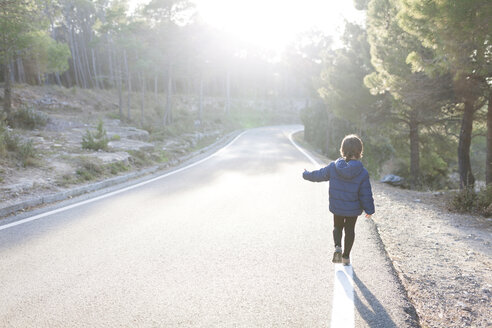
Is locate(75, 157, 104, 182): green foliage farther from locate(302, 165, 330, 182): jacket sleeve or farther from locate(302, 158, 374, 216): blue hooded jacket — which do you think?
locate(302, 158, 374, 216): blue hooded jacket

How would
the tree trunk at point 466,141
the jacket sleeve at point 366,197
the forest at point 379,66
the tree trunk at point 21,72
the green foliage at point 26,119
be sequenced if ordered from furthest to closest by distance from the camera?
1. the tree trunk at point 21,72
2. the green foliage at point 26,119
3. the tree trunk at point 466,141
4. the forest at point 379,66
5. the jacket sleeve at point 366,197

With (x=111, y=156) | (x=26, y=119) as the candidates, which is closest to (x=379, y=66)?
(x=111, y=156)

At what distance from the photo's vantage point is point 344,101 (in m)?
16.2

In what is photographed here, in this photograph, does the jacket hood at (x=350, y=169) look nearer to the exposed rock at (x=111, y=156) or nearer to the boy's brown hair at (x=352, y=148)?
the boy's brown hair at (x=352, y=148)

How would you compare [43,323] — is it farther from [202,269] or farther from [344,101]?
[344,101]

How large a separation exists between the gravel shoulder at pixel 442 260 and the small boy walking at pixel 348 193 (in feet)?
2.35

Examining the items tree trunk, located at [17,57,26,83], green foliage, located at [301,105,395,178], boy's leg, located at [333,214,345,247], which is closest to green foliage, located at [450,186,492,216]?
boy's leg, located at [333,214,345,247]

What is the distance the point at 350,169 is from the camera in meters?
4.00

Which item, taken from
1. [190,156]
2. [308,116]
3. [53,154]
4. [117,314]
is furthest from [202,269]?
[308,116]

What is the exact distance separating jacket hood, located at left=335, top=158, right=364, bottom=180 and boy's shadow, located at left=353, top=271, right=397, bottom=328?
1203 millimetres

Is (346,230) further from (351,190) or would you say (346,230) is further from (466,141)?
(466,141)

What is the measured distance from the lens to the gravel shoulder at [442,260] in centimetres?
312

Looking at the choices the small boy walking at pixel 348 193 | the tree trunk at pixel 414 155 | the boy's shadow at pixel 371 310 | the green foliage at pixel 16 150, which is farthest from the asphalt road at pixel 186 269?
the tree trunk at pixel 414 155

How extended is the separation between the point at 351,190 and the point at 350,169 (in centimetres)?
25
